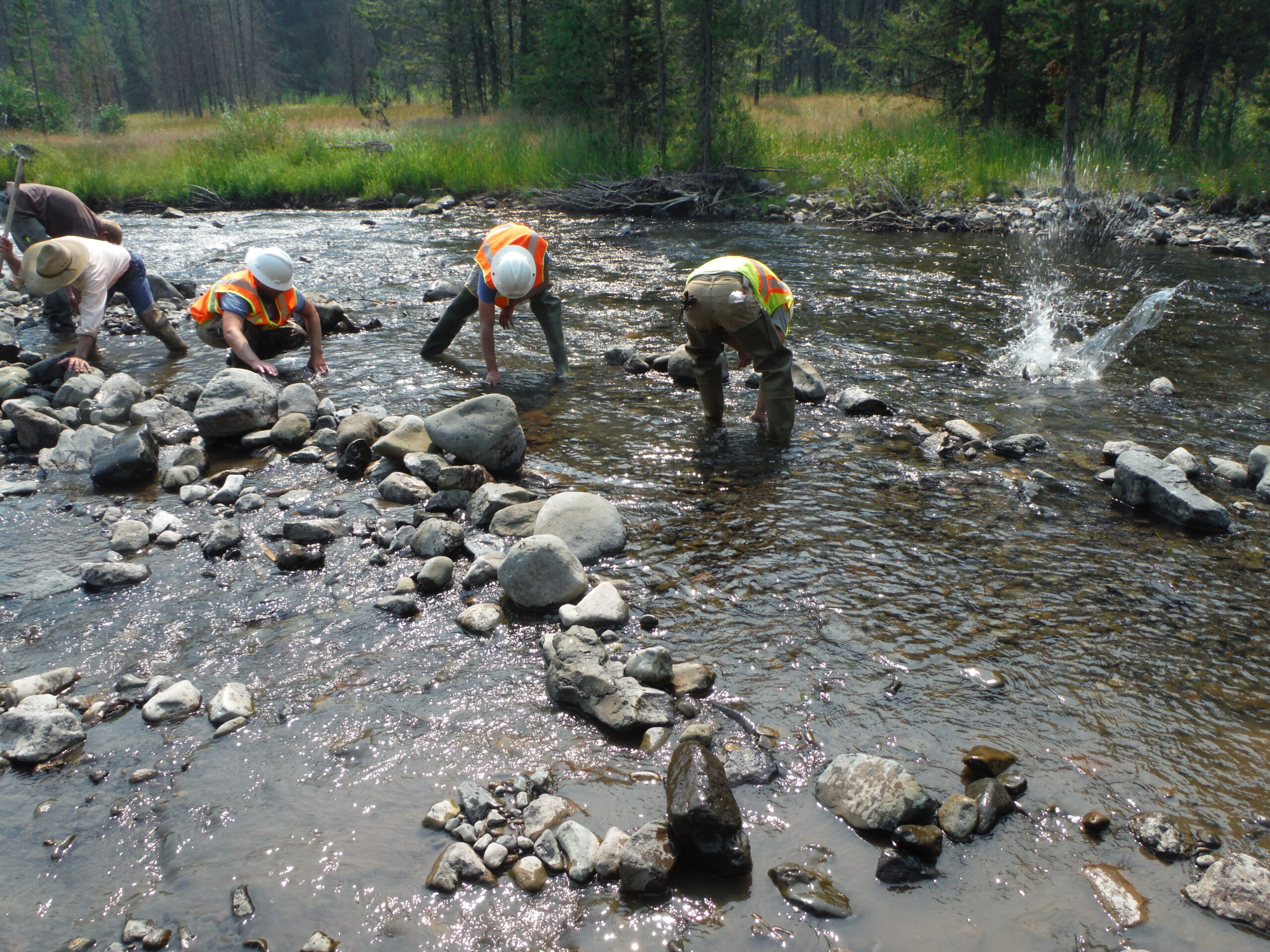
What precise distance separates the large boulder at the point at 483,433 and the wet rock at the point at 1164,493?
3914 mm

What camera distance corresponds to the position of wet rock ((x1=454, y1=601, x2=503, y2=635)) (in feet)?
12.5

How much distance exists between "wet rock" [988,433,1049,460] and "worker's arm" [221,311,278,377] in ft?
19.5

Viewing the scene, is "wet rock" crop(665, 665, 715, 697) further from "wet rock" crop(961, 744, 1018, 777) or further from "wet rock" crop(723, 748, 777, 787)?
"wet rock" crop(961, 744, 1018, 777)

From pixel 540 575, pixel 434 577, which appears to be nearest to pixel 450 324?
pixel 434 577

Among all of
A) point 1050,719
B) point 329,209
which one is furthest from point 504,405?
point 329,209

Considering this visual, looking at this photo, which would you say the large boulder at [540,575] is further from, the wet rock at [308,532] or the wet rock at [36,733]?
the wet rock at [36,733]

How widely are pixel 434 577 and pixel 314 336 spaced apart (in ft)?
13.7

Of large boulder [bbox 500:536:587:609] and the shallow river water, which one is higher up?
large boulder [bbox 500:536:587:609]

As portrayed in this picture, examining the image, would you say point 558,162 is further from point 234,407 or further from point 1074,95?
point 234,407

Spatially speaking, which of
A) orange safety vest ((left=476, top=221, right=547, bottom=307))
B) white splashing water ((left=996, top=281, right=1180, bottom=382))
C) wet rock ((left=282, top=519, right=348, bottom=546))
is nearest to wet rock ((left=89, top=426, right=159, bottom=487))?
wet rock ((left=282, top=519, right=348, bottom=546))

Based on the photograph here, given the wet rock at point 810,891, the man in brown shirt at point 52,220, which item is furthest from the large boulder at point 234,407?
the wet rock at point 810,891

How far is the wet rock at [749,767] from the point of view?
2943 mm

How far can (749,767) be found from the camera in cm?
299

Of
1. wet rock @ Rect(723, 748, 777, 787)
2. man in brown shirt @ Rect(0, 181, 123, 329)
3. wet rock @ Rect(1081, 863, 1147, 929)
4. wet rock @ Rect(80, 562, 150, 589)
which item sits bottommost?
wet rock @ Rect(1081, 863, 1147, 929)
